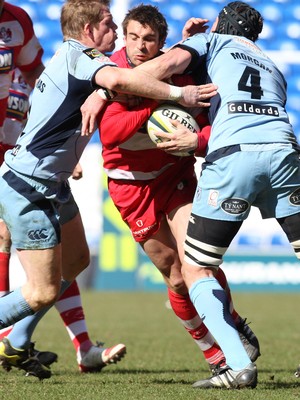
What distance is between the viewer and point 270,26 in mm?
17703

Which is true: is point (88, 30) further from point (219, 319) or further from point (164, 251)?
point (219, 319)

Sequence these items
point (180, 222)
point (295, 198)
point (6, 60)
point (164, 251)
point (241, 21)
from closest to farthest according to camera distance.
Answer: point (295, 198) < point (241, 21) < point (180, 222) < point (164, 251) < point (6, 60)

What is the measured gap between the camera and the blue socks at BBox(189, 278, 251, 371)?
4.70 metres

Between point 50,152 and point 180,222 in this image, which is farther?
point 180,222

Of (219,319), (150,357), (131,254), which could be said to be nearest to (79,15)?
(219,319)

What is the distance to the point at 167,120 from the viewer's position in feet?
16.8

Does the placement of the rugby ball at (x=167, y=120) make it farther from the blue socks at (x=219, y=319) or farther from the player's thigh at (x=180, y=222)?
the blue socks at (x=219, y=319)

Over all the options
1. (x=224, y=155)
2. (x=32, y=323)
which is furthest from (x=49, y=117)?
(x=32, y=323)

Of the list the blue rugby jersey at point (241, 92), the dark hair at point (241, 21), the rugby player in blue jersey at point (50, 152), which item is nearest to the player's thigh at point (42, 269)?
the rugby player in blue jersey at point (50, 152)

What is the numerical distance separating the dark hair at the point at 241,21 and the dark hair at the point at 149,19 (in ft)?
1.20

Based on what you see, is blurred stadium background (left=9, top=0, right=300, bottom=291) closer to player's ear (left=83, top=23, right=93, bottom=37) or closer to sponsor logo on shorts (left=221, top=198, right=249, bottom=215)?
player's ear (left=83, top=23, right=93, bottom=37)

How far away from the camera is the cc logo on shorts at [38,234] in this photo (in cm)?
509

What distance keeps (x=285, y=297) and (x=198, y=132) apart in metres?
8.79

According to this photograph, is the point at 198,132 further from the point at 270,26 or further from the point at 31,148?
the point at 270,26
